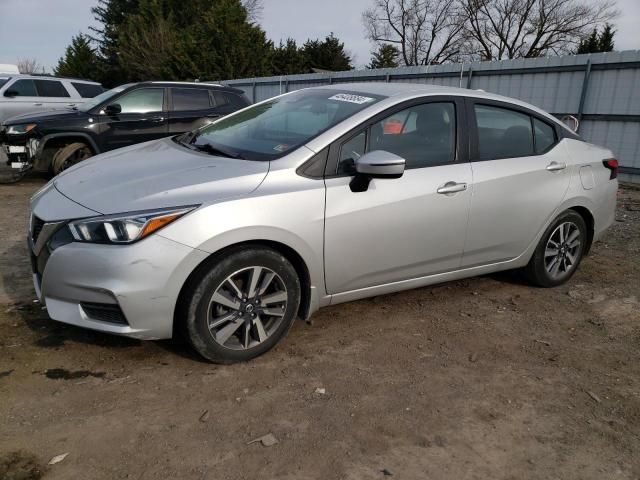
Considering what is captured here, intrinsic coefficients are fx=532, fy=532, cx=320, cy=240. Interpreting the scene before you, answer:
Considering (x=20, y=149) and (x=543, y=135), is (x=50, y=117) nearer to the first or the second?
(x=20, y=149)

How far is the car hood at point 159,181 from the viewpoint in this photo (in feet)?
9.35

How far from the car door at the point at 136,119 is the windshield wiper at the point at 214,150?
518cm

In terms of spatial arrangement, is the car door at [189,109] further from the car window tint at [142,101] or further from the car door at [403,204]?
the car door at [403,204]

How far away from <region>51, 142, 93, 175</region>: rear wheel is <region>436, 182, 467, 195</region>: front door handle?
20.7 ft

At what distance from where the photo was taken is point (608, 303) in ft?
14.4

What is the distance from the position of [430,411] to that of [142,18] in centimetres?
4137

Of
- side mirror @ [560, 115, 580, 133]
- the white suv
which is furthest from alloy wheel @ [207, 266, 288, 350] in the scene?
the white suv

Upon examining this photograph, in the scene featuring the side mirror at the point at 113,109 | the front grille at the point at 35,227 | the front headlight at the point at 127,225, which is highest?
the side mirror at the point at 113,109

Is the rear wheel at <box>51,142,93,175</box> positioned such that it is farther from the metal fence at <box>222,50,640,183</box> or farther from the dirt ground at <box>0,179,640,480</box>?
the metal fence at <box>222,50,640,183</box>

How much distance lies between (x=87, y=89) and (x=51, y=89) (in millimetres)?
741

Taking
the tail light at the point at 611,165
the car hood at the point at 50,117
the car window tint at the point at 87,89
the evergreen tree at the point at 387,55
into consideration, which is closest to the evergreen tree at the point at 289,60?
the evergreen tree at the point at 387,55

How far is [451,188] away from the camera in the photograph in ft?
12.0

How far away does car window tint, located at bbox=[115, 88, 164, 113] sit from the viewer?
28.0 feet

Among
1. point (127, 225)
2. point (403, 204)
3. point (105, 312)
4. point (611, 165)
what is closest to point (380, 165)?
point (403, 204)
